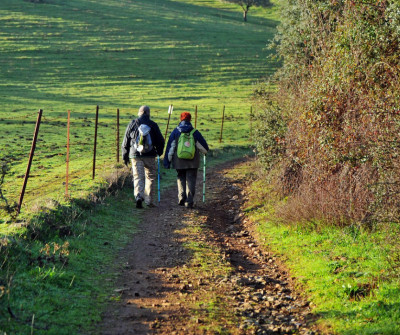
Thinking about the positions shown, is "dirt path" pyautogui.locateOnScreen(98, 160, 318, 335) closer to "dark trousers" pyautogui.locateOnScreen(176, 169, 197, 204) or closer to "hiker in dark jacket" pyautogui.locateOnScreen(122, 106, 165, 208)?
"hiker in dark jacket" pyautogui.locateOnScreen(122, 106, 165, 208)

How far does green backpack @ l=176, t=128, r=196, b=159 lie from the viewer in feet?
44.6

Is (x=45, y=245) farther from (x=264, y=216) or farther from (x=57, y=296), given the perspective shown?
(x=264, y=216)

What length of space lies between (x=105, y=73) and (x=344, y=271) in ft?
161

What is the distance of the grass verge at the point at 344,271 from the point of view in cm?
669

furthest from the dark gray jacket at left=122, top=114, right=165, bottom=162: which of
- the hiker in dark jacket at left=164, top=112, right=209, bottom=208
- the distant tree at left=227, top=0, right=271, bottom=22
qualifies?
the distant tree at left=227, top=0, right=271, bottom=22

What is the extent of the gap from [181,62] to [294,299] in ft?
181

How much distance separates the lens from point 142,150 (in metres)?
13.2

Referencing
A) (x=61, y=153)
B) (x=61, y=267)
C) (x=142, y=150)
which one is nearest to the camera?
(x=61, y=267)

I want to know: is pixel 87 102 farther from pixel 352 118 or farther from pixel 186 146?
pixel 352 118

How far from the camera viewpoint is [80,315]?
261 inches

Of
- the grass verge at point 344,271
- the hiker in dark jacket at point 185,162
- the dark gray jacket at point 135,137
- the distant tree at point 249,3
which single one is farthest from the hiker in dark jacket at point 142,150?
the distant tree at point 249,3

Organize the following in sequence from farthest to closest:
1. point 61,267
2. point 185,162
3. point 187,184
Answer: point 187,184 → point 185,162 → point 61,267

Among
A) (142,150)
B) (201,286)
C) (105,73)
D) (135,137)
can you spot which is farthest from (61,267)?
(105,73)

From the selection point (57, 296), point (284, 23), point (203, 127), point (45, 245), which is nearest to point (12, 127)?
point (203, 127)
